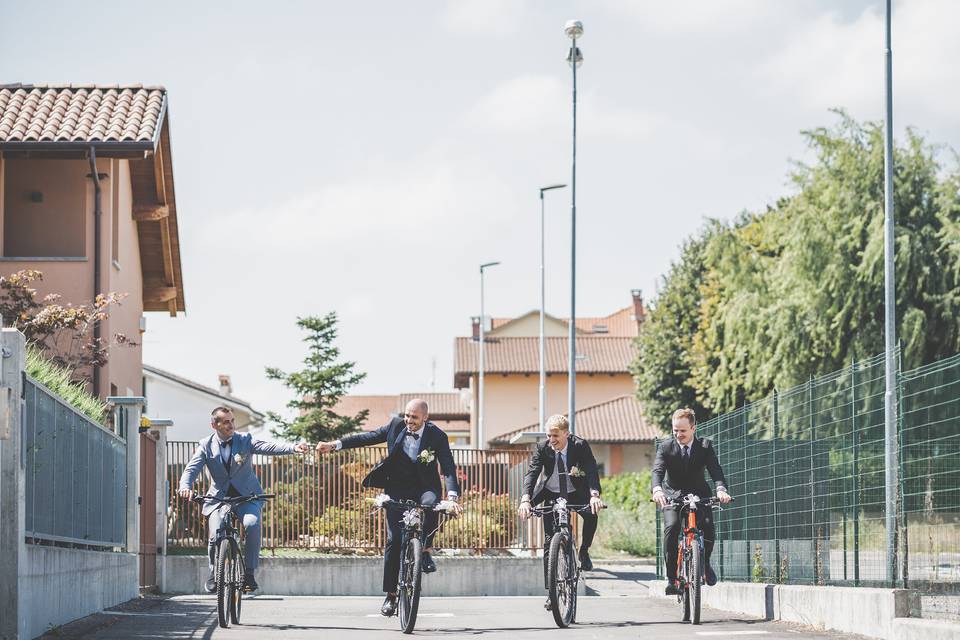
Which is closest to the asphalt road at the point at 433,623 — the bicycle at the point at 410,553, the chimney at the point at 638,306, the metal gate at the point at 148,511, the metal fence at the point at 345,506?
the bicycle at the point at 410,553

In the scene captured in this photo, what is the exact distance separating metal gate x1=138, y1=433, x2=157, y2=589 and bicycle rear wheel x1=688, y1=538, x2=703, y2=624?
337 inches

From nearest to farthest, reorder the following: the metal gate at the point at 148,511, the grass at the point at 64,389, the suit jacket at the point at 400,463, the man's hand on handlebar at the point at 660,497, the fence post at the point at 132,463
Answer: the suit jacket at the point at 400,463 → the man's hand on handlebar at the point at 660,497 → the grass at the point at 64,389 → the fence post at the point at 132,463 → the metal gate at the point at 148,511

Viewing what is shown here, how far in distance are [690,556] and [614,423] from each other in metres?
64.8

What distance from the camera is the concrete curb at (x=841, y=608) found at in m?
9.88

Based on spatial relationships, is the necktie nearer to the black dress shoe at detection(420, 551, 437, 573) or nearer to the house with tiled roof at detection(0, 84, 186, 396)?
the black dress shoe at detection(420, 551, 437, 573)

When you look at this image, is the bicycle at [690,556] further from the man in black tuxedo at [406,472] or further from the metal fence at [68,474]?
the metal fence at [68,474]

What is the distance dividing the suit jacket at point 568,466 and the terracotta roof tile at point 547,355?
72.5 metres

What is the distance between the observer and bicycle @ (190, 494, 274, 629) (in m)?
12.2

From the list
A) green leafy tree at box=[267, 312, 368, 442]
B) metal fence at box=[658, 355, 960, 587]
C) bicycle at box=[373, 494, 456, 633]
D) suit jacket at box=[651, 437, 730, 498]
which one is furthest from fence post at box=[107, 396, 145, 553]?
green leafy tree at box=[267, 312, 368, 442]

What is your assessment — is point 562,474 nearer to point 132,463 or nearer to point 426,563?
point 426,563

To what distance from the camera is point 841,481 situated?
12.6 meters

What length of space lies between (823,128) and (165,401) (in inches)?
1733

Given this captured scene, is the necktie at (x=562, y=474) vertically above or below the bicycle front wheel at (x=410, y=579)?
above

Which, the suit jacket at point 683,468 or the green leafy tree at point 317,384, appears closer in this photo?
the suit jacket at point 683,468
